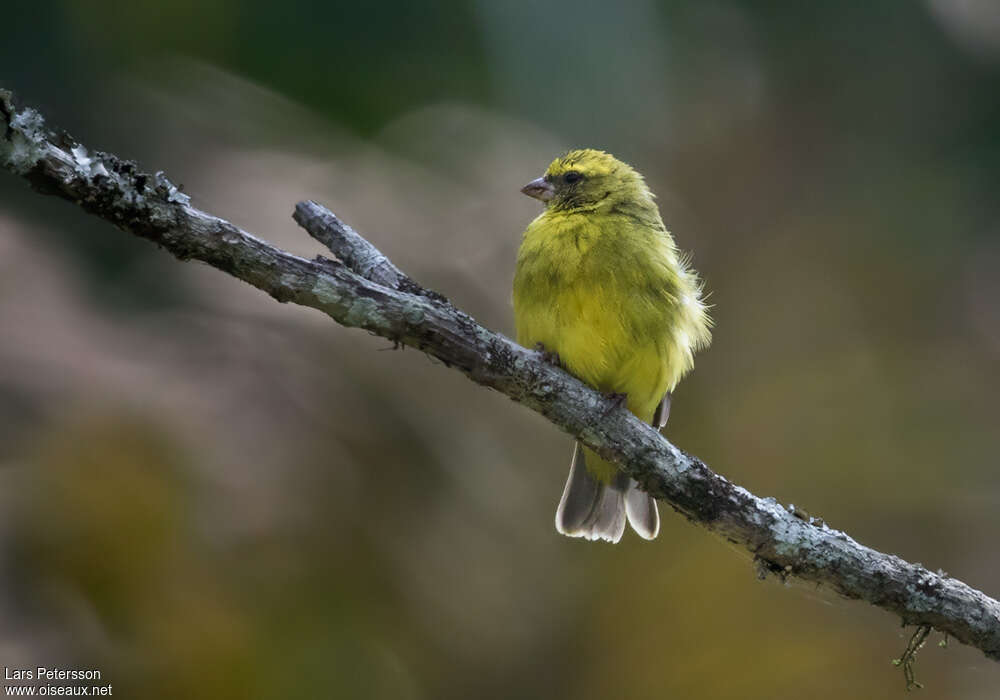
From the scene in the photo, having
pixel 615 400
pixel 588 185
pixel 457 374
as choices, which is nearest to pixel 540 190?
pixel 588 185

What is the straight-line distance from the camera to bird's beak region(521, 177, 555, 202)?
4547mm

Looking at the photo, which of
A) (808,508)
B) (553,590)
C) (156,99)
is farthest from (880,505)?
(156,99)

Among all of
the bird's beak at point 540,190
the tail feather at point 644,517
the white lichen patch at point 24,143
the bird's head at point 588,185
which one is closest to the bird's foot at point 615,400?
the tail feather at point 644,517

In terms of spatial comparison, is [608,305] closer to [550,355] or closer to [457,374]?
[550,355]

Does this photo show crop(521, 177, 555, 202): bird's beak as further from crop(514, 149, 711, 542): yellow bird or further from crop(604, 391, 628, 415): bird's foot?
crop(604, 391, 628, 415): bird's foot

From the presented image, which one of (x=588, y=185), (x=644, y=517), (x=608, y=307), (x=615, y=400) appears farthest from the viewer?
(x=588, y=185)

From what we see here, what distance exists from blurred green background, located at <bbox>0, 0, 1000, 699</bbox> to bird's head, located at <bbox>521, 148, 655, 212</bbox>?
76 cm

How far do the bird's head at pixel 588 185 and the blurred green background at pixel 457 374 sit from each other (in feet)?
2.48

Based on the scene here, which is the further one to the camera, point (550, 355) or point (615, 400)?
point (550, 355)

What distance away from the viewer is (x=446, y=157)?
579 cm

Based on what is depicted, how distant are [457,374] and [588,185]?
135 centimetres

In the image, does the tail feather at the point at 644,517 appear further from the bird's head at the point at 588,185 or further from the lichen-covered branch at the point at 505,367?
the bird's head at the point at 588,185

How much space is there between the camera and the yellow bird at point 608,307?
12.6ft

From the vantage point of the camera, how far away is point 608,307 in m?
3.82
